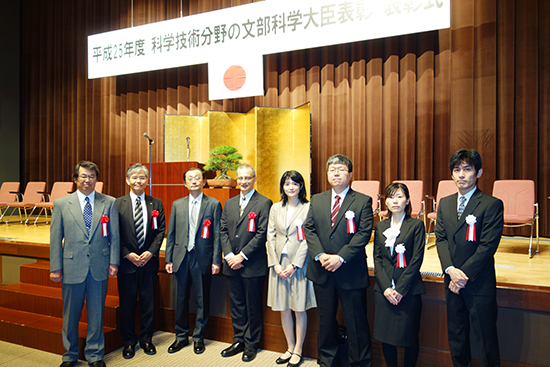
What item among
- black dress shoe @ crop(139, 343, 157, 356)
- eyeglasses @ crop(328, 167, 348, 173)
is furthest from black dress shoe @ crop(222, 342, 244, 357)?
eyeglasses @ crop(328, 167, 348, 173)

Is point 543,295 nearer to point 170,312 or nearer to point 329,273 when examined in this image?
point 329,273

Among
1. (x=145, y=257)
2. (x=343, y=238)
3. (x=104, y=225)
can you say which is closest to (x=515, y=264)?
(x=343, y=238)

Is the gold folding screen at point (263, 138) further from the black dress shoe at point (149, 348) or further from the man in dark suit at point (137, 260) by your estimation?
the black dress shoe at point (149, 348)

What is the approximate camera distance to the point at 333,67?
6.45 meters

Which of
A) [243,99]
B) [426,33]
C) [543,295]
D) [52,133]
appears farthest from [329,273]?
[52,133]

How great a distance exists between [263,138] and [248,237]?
342 centimetres

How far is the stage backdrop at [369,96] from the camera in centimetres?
520


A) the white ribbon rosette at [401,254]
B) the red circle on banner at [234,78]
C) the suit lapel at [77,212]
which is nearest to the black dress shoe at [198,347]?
the suit lapel at [77,212]

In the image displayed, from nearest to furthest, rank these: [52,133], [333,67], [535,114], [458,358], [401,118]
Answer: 1. [458,358]
2. [535,114]
3. [401,118]
4. [333,67]
5. [52,133]

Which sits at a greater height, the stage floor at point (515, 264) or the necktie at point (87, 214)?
the necktie at point (87, 214)

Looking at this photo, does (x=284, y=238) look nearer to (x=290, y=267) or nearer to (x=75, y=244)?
(x=290, y=267)

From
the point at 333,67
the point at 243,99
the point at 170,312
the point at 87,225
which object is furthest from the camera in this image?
the point at 243,99

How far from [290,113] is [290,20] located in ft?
4.81

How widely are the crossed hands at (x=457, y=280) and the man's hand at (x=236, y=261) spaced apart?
146cm
